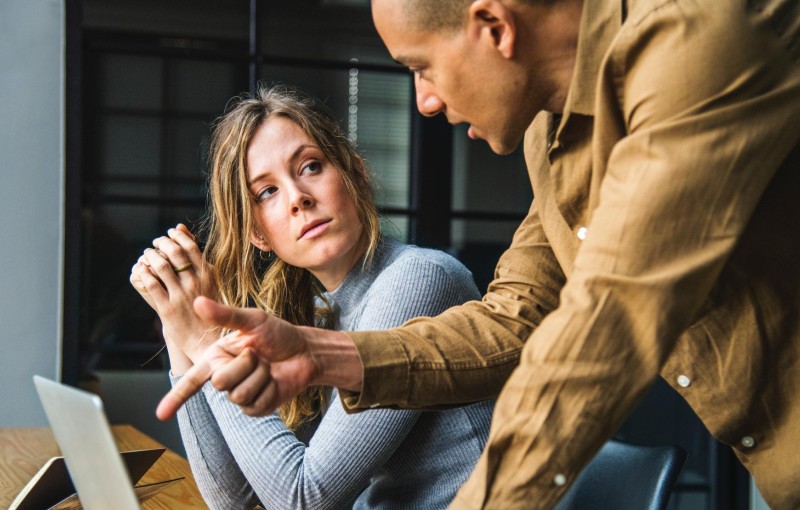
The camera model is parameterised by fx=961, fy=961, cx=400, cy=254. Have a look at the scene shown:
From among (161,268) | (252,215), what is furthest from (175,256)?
(252,215)

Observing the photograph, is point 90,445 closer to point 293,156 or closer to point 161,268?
point 161,268

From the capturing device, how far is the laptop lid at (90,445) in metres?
0.80

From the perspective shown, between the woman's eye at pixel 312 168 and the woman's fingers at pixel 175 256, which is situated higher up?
the woman's eye at pixel 312 168

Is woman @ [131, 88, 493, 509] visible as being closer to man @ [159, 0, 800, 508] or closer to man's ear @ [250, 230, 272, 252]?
man's ear @ [250, 230, 272, 252]

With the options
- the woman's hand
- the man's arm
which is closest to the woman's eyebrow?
the woman's hand

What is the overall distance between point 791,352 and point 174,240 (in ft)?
3.40

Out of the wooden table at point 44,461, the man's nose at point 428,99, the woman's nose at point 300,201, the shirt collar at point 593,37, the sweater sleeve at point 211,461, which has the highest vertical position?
the shirt collar at point 593,37

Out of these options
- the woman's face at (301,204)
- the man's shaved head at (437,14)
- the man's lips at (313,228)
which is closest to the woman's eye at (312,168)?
the woman's face at (301,204)

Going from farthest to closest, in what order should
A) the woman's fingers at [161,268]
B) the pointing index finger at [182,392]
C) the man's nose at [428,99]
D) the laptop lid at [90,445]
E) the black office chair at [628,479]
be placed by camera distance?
the woman's fingers at [161,268], the black office chair at [628,479], the man's nose at [428,99], the pointing index finger at [182,392], the laptop lid at [90,445]

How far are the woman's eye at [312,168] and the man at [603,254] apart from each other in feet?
1.84

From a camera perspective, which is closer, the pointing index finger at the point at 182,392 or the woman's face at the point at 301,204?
the pointing index finger at the point at 182,392

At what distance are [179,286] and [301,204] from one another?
0.27 metres

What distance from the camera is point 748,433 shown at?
1.06 meters

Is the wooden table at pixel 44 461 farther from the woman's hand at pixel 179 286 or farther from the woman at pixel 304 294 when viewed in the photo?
the woman's hand at pixel 179 286
